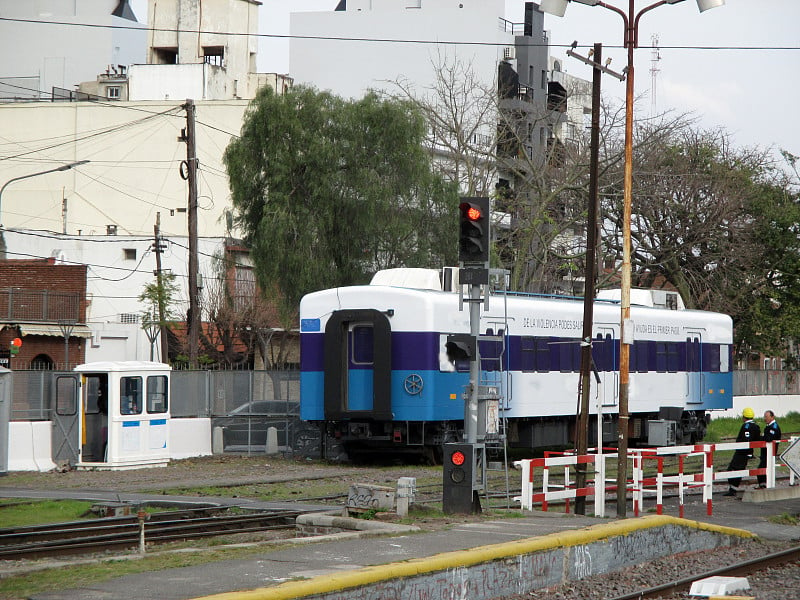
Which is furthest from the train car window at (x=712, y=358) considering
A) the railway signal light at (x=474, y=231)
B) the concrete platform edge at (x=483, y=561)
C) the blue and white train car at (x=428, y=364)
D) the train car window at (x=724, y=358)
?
the railway signal light at (x=474, y=231)

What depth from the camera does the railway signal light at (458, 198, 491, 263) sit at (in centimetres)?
1606

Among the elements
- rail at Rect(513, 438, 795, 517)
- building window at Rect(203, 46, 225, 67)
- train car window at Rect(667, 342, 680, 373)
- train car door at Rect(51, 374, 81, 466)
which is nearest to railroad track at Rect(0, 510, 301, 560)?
rail at Rect(513, 438, 795, 517)

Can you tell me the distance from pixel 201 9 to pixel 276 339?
2247cm

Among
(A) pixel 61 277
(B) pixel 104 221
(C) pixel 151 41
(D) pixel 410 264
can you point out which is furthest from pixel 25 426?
(C) pixel 151 41

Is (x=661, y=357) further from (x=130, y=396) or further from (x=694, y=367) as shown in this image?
(x=130, y=396)

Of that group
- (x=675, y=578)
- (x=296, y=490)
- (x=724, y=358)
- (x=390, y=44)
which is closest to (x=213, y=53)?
(x=390, y=44)

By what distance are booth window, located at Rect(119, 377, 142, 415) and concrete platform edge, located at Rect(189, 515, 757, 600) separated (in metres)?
14.8

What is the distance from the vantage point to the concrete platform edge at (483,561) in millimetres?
9655

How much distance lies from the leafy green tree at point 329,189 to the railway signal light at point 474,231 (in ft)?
67.3

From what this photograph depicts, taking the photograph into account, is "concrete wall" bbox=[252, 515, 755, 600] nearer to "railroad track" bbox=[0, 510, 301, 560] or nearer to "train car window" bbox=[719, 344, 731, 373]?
"railroad track" bbox=[0, 510, 301, 560]

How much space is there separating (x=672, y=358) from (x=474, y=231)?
A: 19.5 meters

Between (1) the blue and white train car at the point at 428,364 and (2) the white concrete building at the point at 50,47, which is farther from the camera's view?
(2) the white concrete building at the point at 50,47

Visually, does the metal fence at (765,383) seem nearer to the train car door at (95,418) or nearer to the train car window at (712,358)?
the train car window at (712,358)

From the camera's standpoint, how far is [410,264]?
37938 mm
